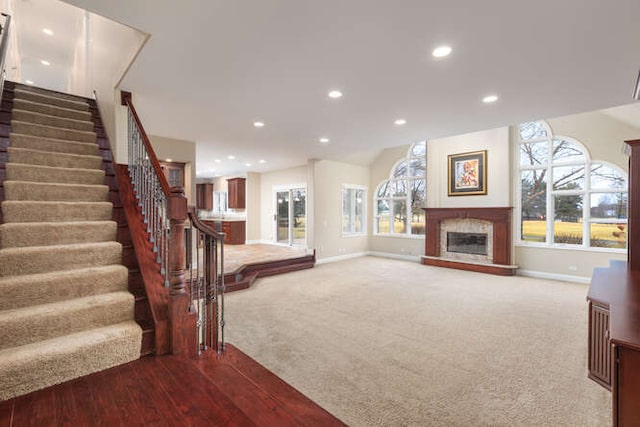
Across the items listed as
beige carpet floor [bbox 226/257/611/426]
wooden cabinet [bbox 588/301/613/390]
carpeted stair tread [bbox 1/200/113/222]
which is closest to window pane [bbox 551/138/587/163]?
beige carpet floor [bbox 226/257/611/426]

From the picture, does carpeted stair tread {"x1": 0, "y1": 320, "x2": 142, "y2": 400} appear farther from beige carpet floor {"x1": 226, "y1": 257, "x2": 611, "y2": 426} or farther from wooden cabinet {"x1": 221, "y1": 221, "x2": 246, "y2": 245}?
wooden cabinet {"x1": 221, "y1": 221, "x2": 246, "y2": 245}

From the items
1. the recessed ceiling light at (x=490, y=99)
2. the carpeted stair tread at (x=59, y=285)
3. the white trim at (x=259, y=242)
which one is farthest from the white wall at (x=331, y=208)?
the carpeted stair tread at (x=59, y=285)

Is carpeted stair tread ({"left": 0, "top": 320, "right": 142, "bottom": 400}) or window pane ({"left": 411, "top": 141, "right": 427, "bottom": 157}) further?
window pane ({"left": 411, "top": 141, "right": 427, "bottom": 157})

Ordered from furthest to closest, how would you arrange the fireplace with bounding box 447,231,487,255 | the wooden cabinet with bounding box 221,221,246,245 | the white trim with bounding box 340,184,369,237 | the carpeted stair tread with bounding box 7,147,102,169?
the wooden cabinet with bounding box 221,221,246,245, the white trim with bounding box 340,184,369,237, the fireplace with bounding box 447,231,487,255, the carpeted stair tread with bounding box 7,147,102,169

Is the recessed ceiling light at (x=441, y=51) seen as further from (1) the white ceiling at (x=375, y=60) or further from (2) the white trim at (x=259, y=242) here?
(2) the white trim at (x=259, y=242)

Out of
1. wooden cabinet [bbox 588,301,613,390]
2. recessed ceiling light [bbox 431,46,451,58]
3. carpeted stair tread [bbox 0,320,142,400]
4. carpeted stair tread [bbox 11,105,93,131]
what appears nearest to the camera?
carpeted stair tread [bbox 0,320,142,400]

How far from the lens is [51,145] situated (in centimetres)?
314

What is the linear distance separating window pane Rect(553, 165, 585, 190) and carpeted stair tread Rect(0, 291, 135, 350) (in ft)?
25.0

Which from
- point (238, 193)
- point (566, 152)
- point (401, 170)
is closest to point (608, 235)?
point (566, 152)

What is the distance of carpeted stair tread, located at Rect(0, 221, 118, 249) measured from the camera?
2123 millimetres

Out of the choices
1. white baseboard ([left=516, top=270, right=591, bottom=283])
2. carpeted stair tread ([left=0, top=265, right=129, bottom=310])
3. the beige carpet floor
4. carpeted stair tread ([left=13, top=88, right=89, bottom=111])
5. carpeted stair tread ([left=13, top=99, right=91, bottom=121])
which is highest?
carpeted stair tread ([left=13, top=88, right=89, bottom=111])

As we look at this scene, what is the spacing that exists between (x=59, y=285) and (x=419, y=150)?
8.03m

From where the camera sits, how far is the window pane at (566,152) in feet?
19.0

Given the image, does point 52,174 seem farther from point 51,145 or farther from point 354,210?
point 354,210
